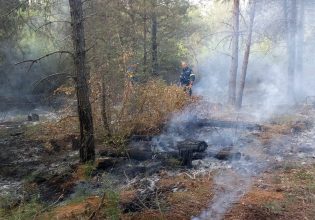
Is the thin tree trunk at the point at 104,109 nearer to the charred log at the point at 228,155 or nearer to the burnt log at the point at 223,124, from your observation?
the burnt log at the point at 223,124

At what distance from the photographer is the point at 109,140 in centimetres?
1062

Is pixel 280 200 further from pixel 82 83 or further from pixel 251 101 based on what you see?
pixel 251 101

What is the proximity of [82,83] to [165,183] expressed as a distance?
333cm

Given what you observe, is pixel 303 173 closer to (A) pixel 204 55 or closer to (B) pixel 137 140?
(B) pixel 137 140

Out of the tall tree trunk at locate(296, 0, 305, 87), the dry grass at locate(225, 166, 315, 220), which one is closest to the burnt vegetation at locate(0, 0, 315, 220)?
the dry grass at locate(225, 166, 315, 220)

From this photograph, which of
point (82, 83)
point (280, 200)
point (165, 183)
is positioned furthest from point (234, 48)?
point (280, 200)

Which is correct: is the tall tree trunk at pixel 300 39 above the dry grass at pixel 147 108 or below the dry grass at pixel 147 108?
above

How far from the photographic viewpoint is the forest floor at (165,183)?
6508 millimetres

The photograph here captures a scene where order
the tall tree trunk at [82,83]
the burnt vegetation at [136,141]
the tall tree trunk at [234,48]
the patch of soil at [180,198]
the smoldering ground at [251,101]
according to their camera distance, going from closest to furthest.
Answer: the patch of soil at [180,198], the burnt vegetation at [136,141], the smoldering ground at [251,101], the tall tree trunk at [82,83], the tall tree trunk at [234,48]

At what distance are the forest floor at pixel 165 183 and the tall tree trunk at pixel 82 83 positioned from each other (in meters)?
0.55

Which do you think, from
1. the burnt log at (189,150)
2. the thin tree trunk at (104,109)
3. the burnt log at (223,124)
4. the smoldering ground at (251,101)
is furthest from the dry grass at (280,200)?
the thin tree trunk at (104,109)

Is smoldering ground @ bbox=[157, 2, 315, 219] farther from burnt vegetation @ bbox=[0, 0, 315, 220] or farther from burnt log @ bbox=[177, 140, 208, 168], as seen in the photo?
burnt log @ bbox=[177, 140, 208, 168]

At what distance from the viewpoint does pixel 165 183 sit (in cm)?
805

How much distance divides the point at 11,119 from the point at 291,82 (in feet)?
49.3
